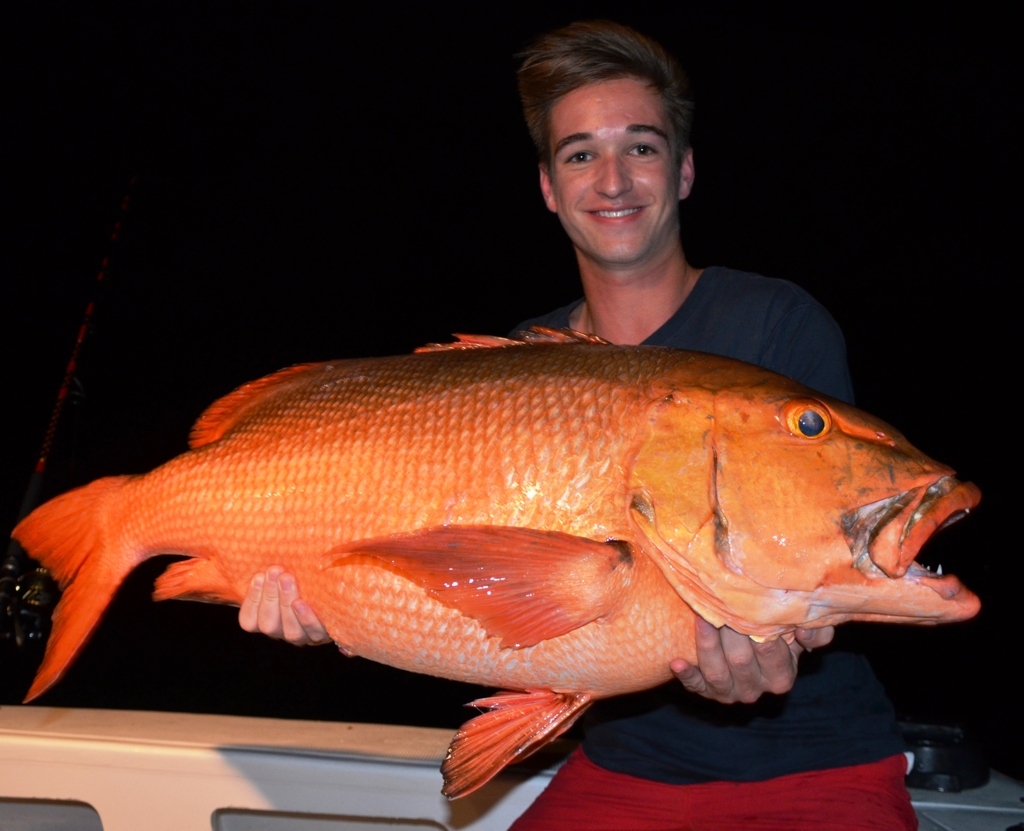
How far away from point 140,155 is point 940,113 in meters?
23.6

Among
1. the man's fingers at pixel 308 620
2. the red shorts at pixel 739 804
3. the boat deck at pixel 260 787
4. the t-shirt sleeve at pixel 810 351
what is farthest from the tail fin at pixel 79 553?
the t-shirt sleeve at pixel 810 351

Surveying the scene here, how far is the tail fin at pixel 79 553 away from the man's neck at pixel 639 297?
54.9 inches

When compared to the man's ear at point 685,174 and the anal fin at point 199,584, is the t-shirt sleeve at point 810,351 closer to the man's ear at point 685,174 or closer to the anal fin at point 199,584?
the man's ear at point 685,174

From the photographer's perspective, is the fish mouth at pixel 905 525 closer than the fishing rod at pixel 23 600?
Yes

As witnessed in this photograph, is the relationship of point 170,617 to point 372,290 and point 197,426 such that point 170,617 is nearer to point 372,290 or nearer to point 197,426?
point 197,426

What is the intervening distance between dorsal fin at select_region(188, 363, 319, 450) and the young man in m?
0.43

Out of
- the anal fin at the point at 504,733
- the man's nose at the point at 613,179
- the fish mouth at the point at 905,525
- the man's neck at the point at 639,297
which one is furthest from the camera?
the man's neck at the point at 639,297

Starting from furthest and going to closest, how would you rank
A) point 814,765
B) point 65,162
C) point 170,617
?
1. point 65,162
2. point 170,617
3. point 814,765

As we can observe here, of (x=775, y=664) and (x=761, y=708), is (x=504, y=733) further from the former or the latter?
(x=761, y=708)

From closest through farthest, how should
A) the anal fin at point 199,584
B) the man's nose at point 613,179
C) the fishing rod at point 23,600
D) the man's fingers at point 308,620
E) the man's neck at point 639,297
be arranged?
the man's fingers at point 308,620 → the anal fin at point 199,584 → the man's nose at point 613,179 → the man's neck at point 639,297 → the fishing rod at point 23,600

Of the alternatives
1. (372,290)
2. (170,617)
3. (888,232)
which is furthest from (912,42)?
(170,617)

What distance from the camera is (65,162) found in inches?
572

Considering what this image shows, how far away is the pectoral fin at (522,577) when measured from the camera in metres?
1.28

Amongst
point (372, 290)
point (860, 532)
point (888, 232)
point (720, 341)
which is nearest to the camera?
point (860, 532)
